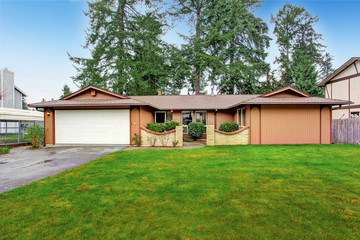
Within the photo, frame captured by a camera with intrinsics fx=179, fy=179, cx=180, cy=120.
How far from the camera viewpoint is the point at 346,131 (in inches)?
447

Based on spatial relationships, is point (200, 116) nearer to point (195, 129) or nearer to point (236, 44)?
point (195, 129)

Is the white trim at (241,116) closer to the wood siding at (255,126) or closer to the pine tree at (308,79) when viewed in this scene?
the wood siding at (255,126)

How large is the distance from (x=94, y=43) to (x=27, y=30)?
6953 mm

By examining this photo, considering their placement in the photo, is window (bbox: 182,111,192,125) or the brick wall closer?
the brick wall

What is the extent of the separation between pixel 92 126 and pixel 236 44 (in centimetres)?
2353

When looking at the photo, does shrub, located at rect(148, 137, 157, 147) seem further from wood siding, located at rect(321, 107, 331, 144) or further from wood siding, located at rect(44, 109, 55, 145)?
wood siding, located at rect(321, 107, 331, 144)

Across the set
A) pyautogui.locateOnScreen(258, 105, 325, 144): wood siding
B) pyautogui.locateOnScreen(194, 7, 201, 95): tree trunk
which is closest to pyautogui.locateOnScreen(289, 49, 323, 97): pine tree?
pyautogui.locateOnScreen(194, 7, 201, 95): tree trunk

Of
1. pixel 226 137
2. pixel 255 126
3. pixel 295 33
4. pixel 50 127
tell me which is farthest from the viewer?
pixel 295 33

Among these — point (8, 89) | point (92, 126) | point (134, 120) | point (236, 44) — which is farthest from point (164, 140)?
point (8, 89)

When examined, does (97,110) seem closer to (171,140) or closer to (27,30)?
(171,140)

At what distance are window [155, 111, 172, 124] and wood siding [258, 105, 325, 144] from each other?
24.2 feet

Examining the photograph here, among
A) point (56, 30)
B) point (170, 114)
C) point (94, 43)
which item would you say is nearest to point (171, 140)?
point (170, 114)

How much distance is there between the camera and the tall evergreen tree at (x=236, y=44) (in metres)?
22.6

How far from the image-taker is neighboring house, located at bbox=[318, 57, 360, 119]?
45.7 feet
